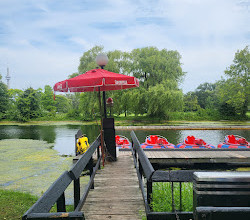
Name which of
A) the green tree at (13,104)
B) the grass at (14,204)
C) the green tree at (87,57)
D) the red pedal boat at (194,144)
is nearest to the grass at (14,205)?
the grass at (14,204)

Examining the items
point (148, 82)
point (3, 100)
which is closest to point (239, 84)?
point (148, 82)

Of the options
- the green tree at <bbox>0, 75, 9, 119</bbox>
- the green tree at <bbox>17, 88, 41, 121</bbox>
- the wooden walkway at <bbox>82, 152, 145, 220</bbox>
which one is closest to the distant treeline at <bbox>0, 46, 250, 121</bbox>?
the green tree at <bbox>17, 88, 41, 121</bbox>

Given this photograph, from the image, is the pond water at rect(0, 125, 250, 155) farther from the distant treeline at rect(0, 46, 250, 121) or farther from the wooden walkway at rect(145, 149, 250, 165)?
the wooden walkway at rect(145, 149, 250, 165)

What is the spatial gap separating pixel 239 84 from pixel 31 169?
31.6 meters

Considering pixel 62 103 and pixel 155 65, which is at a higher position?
pixel 155 65

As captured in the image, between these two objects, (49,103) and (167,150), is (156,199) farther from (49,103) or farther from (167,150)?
(49,103)

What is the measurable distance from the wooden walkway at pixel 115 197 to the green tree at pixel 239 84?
30.3 m

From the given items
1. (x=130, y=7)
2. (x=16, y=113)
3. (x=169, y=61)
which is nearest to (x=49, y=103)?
(x=16, y=113)

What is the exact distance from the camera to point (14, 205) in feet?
15.0

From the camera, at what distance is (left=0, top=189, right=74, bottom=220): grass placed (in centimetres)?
410

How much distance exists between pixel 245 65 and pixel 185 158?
3035 centimetres

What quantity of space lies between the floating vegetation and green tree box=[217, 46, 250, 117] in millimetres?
27582

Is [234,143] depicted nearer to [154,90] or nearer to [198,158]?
[198,158]

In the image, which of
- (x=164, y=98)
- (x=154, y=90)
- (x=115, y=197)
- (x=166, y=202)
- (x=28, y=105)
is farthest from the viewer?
(x=28, y=105)
